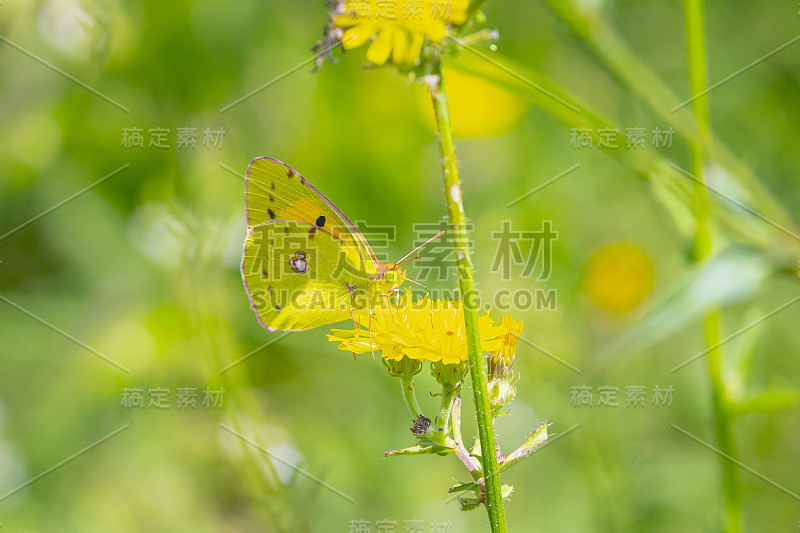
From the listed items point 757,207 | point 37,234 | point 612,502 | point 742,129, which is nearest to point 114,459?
point 37,234

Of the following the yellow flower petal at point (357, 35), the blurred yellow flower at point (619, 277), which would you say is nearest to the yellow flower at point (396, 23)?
the yellow flower petal at point (357, 35)

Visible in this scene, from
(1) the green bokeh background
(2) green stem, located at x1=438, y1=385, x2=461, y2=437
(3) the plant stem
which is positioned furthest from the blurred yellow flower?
(2) green stem, located at x1=438, y1=385, x2=461, y2=437

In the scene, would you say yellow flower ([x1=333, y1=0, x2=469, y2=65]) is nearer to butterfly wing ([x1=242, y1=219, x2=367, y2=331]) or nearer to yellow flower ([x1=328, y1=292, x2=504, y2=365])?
yellow flower ([x1=328, y1=292, x2=504, y2=365])

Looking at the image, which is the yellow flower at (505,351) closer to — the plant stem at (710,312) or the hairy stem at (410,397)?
the hairy stem at (410,397)

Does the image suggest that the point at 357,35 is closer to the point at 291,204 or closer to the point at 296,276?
the point at 291,204

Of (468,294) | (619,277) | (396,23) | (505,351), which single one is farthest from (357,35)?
(619,277)
